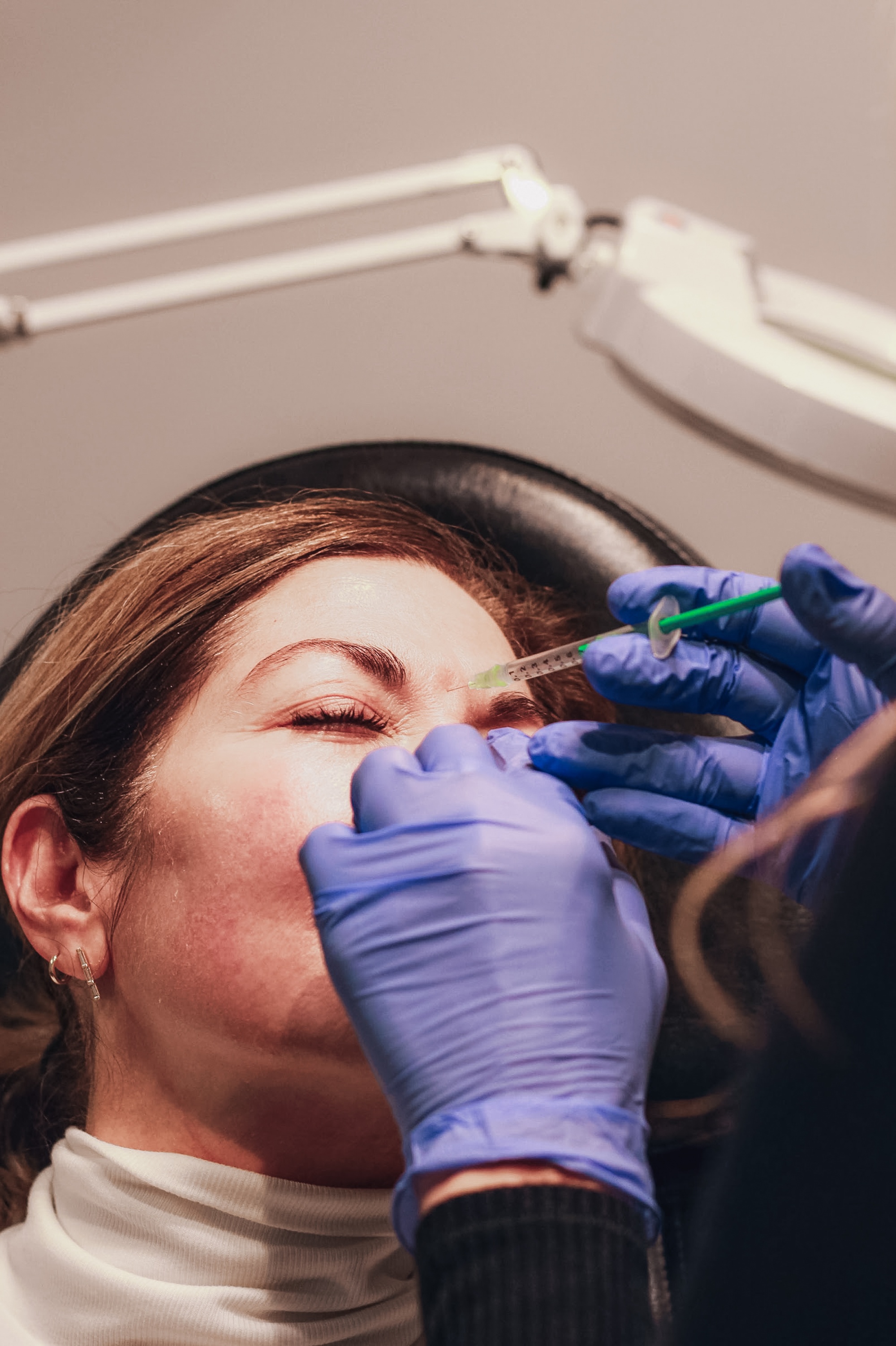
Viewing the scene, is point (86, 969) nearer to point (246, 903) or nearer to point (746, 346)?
point (246, 903)

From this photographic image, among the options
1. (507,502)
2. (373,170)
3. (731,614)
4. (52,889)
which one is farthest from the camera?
(373,170)

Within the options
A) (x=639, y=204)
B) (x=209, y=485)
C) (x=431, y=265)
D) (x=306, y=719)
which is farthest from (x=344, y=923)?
(x=431, y=265)

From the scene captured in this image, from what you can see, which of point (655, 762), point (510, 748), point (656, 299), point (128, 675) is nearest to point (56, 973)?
point (128, 675)

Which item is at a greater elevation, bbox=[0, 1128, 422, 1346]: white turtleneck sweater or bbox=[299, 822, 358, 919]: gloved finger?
bbox=[299, 822, 358, 919]: gloved finger

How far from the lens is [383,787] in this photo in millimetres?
807

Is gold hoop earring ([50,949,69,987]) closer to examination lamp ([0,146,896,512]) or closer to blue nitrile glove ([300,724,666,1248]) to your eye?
blue nitrile glove ([300,724,666,1248])

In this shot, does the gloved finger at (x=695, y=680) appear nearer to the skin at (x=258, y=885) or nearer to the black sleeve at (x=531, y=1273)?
the skin at (x=258, y=885)

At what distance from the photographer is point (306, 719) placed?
947 mm

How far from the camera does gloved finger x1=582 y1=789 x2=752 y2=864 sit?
902 mm

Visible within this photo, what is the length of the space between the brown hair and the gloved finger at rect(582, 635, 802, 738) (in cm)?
22

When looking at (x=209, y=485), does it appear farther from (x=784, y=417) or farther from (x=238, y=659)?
(x=784, y=417)

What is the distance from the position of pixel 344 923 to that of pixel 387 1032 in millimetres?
81

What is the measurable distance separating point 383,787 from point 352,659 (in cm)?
19

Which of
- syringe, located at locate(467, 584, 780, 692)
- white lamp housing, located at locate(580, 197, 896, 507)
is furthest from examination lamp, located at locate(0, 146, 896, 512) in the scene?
syringe, located at locate(467, 584, 780, 692)
